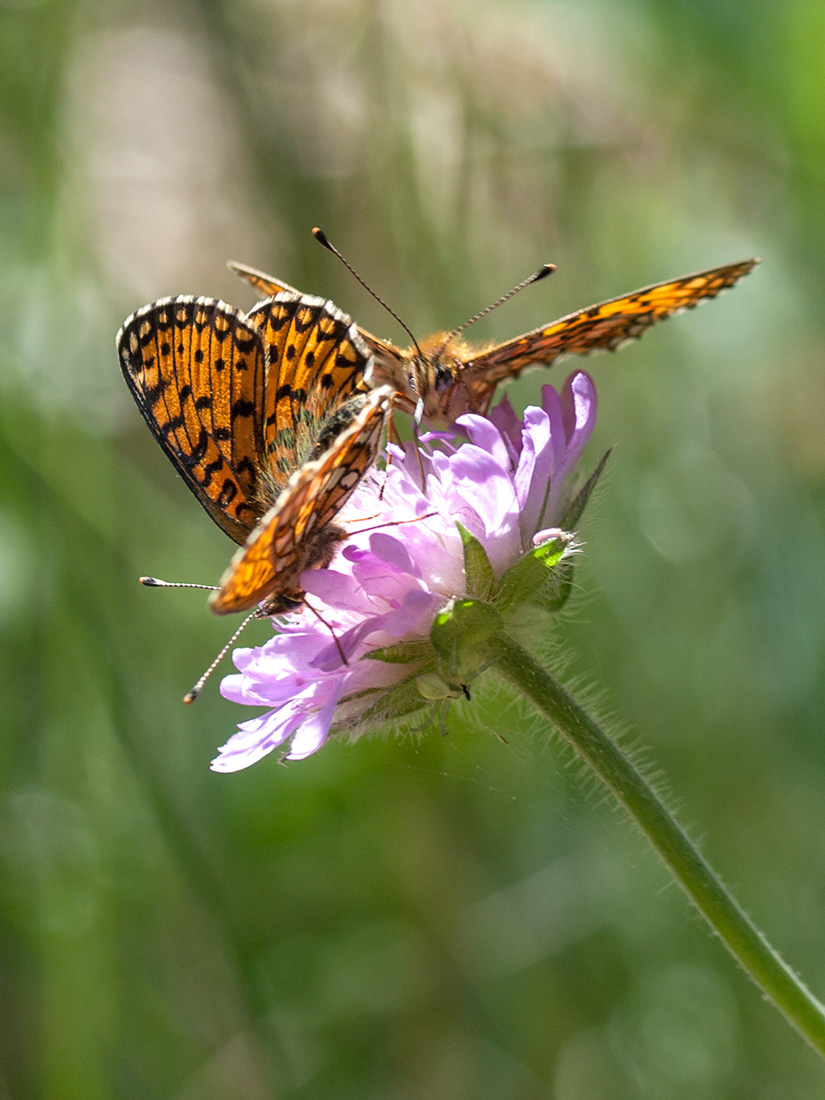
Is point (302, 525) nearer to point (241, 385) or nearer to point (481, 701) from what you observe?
point (241, 385)

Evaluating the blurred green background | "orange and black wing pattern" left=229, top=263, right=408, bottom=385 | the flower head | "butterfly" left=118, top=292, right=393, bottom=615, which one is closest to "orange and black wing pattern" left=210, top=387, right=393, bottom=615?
the flower head

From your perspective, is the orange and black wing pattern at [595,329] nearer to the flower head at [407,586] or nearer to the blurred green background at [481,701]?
the flower head at [407,586]

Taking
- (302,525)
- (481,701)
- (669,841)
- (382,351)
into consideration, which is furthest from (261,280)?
(669,841)

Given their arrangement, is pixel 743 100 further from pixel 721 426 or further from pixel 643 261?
pixel 721 426

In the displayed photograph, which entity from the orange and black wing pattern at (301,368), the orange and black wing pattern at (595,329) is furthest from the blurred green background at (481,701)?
the orange and black wing pattern at (301,368)

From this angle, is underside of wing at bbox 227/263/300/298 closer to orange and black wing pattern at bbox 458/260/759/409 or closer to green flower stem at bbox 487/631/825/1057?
orange and black wing pattern at bbox 458/260/759/409

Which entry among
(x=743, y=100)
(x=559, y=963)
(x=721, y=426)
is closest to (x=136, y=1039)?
(x=559, y=963)
